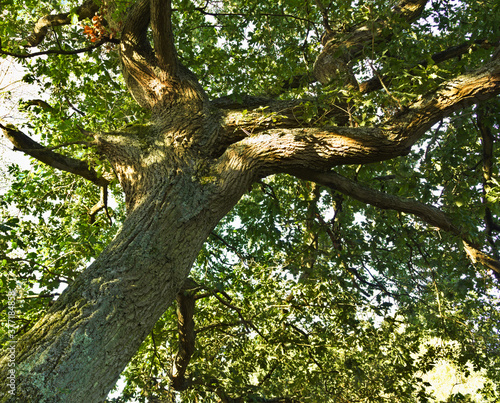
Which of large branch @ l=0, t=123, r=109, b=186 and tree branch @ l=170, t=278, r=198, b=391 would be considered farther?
tree branch @ l=170, t=278, r=198, b=391

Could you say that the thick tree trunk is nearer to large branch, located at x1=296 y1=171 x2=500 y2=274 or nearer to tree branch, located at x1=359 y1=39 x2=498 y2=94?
large branch, located at x1=296 y1=171 x2=500 y2=274

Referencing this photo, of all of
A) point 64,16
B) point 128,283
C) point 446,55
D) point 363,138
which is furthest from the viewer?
point 64,16

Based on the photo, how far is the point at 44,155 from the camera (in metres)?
3.84

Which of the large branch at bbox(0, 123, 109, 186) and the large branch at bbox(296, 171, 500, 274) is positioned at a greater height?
the large branch at bbox(296, 171, 500, 274)

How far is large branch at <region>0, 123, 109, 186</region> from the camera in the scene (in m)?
3.64

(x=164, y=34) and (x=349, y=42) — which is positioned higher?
(x=349, y=42)

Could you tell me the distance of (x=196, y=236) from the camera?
9.09ft

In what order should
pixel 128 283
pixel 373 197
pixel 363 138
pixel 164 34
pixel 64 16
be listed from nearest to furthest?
pixel 128 283 → pixel 363 138 → pixel 373 197 → pixel 164 34 → pixel 64 16

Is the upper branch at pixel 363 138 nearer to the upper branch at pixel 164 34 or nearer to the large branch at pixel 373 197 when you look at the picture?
the large branch at pixel 373 197

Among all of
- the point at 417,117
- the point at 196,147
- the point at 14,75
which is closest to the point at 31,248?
the point at 14,75

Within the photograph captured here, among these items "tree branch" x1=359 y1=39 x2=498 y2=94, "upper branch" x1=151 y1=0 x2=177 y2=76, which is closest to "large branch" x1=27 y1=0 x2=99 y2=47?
"upper branch" x1=151 y1=0 x2=177 y2=76

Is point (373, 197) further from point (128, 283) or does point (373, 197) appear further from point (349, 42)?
point (349, 42)

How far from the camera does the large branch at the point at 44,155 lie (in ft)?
11.9

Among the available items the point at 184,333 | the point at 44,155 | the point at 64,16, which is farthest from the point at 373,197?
the point at 64,16
